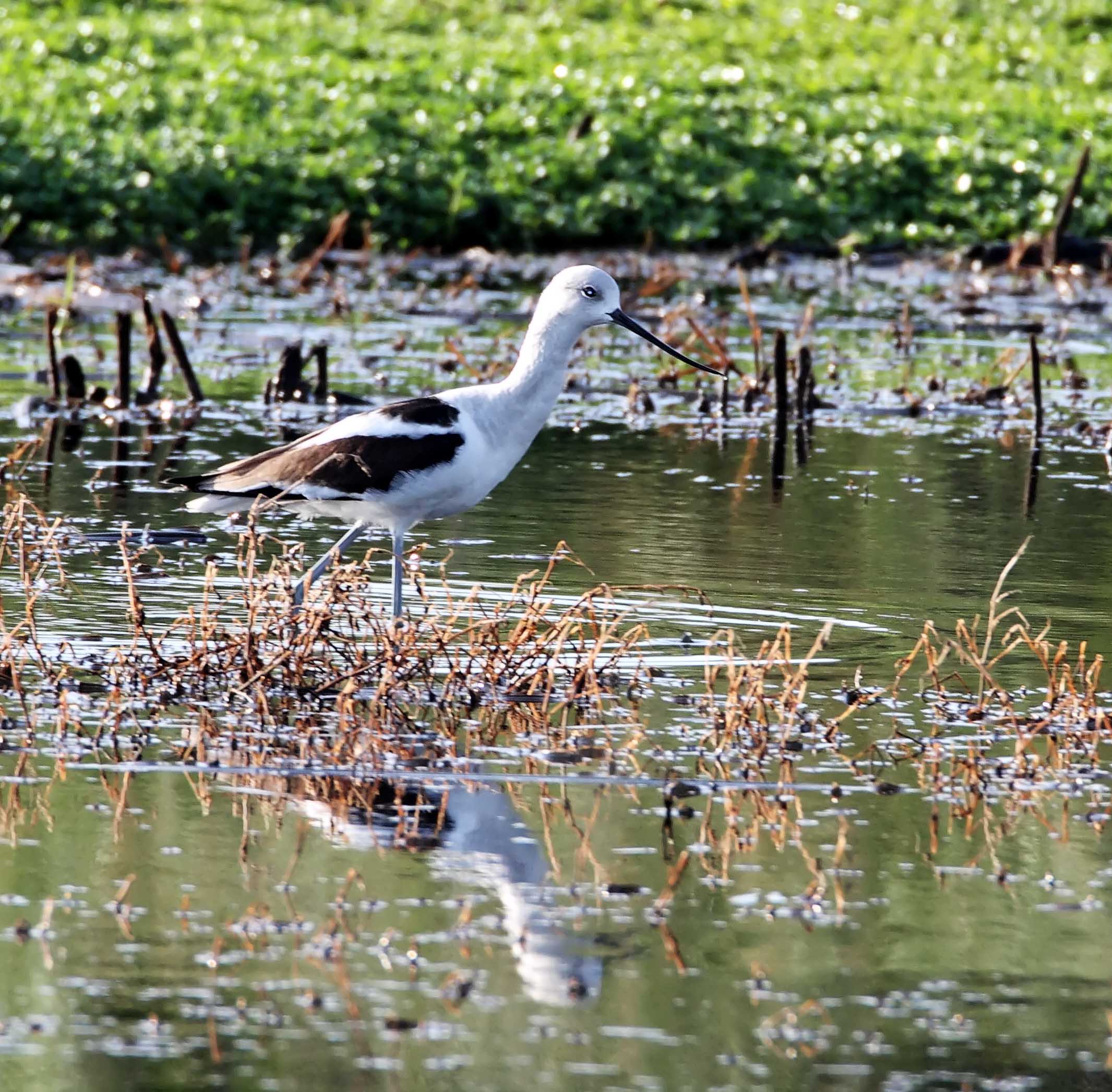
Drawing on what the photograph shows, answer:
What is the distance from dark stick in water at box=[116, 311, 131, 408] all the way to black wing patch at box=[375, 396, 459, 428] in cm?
568

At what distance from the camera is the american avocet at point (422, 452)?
27.0 feet

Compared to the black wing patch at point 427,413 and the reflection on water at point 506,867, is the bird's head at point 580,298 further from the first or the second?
the reflection on water at point 506,867

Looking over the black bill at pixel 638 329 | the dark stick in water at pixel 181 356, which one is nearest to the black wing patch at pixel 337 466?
the black bill at pixel 638 329

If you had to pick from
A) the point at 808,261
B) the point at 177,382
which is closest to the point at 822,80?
the point at 808,261

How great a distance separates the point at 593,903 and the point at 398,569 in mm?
2751

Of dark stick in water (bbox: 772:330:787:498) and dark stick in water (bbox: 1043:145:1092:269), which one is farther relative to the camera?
dark stick in water (bbox: 1043:145:1092:269)

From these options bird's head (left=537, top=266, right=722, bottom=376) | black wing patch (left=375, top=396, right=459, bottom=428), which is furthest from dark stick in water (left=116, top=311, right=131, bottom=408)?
black wing patch (left=375, top=396, right=459, bottom=428)

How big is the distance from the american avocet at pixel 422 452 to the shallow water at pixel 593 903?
2.11 feet

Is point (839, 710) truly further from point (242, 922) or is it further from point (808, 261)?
point (808, 261)

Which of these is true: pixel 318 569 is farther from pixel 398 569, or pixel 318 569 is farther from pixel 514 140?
pixel 514 140

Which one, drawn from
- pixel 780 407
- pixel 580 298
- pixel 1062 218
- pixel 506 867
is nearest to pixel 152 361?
pixel 780 407

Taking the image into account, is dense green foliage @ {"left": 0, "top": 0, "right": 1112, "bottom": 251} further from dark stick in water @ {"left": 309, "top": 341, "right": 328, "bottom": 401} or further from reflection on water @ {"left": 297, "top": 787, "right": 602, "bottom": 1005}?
reflection on water @ {"left": 297, "top": 787, "right": 602, "bottom": 1005}

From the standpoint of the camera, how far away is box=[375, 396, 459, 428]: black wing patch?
324 inches

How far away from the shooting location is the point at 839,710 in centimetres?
772
